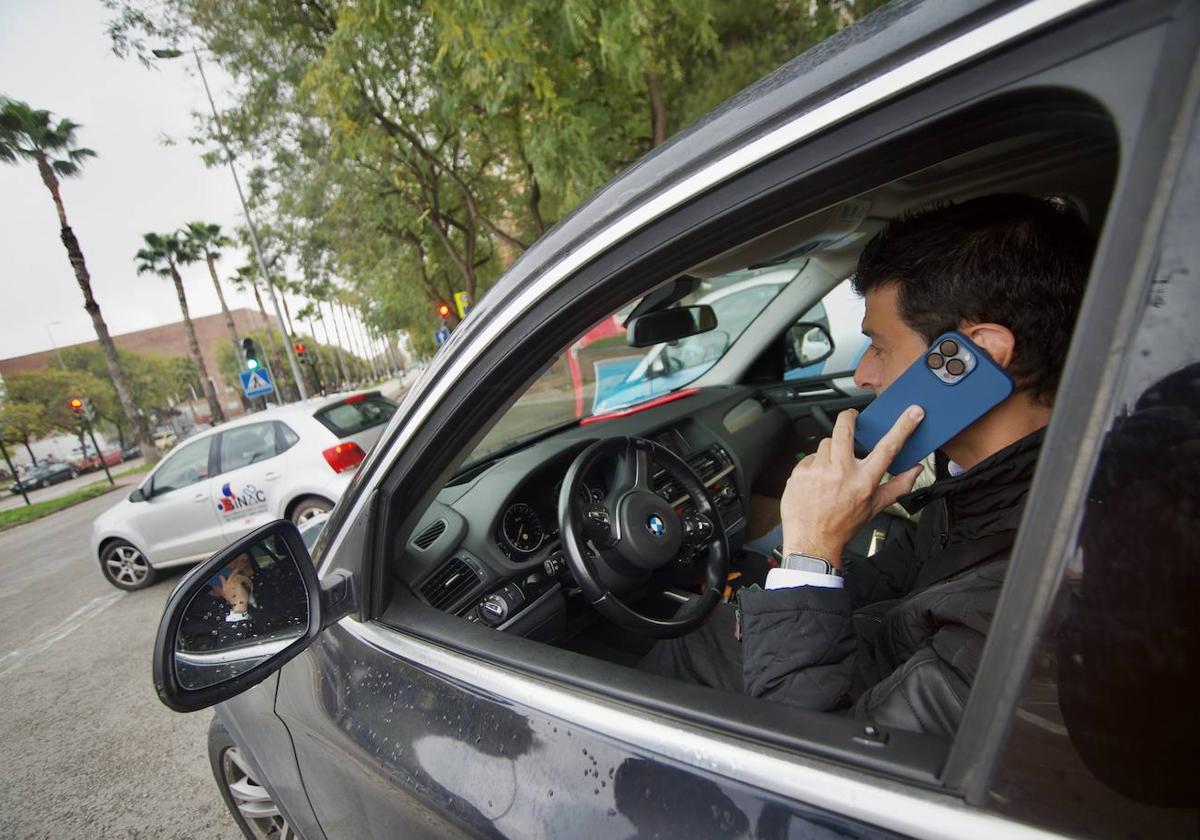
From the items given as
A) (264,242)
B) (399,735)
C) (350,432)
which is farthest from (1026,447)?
(264,242)

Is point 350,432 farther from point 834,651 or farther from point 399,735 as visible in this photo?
point 834,651

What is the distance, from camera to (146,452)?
2395 centimetres

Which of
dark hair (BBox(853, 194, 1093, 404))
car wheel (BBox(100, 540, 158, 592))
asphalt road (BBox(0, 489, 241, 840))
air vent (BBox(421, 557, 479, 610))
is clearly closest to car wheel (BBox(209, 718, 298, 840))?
asphalt road (BBox(0, 489, 241, 840))

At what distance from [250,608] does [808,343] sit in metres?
3.70

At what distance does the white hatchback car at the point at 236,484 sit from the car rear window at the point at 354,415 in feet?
A: 0.03

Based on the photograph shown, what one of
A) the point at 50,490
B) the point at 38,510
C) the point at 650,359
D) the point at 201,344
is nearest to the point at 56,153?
the point at 38,510

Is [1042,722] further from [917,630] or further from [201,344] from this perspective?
[201,344]

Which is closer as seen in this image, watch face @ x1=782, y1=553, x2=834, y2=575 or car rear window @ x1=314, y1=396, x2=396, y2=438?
watch face @ x1=782, y1=553, x2=834, y2=575

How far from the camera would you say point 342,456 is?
18.2 feet

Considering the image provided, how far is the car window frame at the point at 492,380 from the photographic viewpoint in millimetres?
604

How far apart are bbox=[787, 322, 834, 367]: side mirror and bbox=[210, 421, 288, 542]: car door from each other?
4.82 meters

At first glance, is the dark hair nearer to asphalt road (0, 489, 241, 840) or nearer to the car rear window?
asphalt road (0, 489, 241, 840)

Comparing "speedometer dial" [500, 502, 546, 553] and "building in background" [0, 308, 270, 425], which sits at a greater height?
"building in background" [0, 308, 270, 425]

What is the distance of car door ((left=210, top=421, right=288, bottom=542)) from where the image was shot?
569cm
